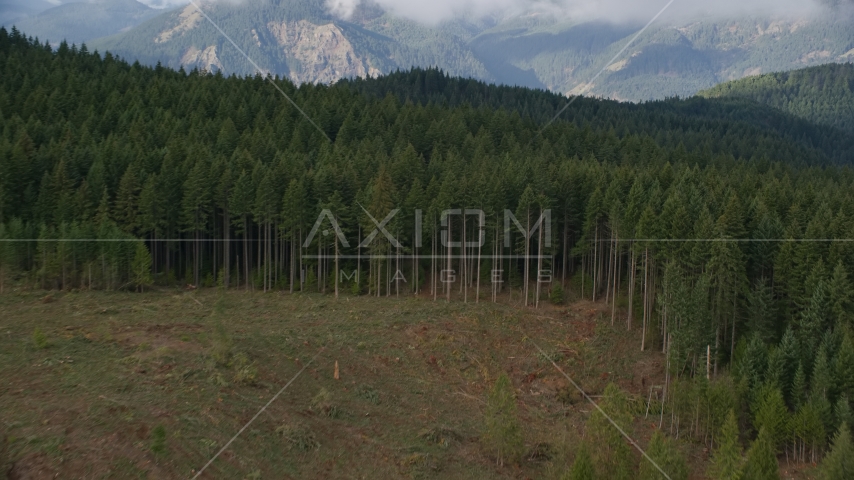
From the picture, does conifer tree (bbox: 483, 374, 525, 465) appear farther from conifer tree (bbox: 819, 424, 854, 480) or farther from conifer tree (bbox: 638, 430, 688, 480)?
conifer tree (bbox: 819, 424, 854, 480)

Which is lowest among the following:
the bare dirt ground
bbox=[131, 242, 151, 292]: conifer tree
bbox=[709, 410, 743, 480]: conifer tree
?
bbox=[709, 410, 743, 480]: conifer tree

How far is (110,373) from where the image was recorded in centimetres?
3281

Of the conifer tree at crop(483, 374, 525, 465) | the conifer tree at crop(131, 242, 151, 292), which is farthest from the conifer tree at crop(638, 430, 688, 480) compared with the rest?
the conifer tree at crop(131, 242, 151, 292)

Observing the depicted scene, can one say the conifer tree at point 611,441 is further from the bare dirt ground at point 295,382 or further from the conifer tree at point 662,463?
Answer: the bare dirt ground at point 295,382

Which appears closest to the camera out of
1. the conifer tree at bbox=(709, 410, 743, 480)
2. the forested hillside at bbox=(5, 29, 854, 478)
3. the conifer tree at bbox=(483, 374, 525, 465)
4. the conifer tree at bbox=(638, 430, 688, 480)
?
the conifer tree at bbox=(638, 430, 688, 480)

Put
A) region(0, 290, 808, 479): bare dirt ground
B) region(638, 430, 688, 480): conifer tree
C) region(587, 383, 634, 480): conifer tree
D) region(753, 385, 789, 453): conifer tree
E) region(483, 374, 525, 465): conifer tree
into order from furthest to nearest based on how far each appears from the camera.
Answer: region(753, 385, 789, 453): conifer tree < region(483, 374, 525, 465): conifer tree < region(587, 383, 634, 480): conifer tree < region(638, 430, 688, 480): conifer tree < region(0, 290, 808, 479): bare dirt ground

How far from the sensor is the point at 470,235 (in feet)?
211

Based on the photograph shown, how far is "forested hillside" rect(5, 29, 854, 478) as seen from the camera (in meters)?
44.5

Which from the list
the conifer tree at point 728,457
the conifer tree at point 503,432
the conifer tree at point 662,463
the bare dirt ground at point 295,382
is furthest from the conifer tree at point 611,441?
the conifer tree at point 728,457

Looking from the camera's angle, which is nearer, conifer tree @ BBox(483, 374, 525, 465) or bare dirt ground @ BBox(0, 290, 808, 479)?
bare dirt ground @ BBox(0, 290, 808, 479)

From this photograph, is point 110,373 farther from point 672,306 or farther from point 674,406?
point 672,306

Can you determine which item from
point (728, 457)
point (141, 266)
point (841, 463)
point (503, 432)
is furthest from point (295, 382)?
point (841, 463)

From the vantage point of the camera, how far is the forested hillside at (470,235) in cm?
4453

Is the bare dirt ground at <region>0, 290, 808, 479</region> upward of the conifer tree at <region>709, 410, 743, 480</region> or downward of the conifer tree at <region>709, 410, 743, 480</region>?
upward
